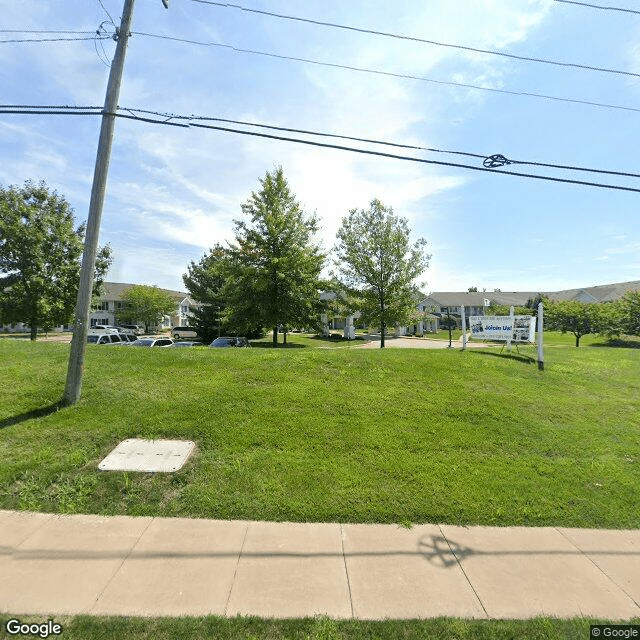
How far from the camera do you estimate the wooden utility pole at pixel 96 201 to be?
22.3 ft

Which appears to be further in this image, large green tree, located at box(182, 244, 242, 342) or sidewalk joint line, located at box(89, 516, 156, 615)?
large green tree, located at box(182, 244, 242, 342)

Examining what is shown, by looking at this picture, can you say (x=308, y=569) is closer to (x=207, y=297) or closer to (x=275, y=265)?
(x=275, y=265)

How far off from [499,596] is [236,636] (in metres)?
2.51

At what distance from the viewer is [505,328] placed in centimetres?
1223

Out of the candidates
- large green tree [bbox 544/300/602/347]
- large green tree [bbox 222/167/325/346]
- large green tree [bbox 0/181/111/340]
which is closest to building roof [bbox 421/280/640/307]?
large green tree [bbox 544/300/602/347]

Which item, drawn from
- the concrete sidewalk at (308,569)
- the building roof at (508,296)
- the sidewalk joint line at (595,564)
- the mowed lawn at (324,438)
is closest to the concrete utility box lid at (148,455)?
Answer: the mowed lawn at (324,438)

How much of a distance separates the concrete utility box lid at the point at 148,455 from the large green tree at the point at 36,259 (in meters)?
15.7

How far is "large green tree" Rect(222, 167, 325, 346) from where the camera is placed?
19.1m

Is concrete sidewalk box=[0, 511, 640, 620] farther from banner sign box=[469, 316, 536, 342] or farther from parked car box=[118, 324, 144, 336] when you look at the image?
parked car box=[118, 324, 144, 336]

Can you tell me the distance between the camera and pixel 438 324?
63.9 meters

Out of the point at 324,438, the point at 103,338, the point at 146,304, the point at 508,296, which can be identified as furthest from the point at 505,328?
the point at 508,296

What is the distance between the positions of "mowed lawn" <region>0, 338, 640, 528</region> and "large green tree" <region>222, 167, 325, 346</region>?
375 inches

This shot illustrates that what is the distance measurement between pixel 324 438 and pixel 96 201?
633 centimetres

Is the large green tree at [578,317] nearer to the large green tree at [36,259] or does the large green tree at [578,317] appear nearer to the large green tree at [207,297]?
the large green tree at [207,297]
